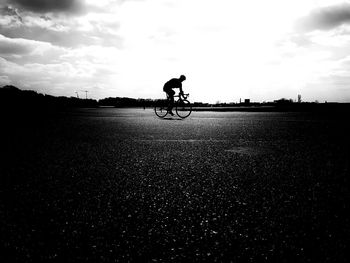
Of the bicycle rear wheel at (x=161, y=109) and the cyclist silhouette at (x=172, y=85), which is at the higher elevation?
the cyclist silhouette at (x=172, y=85)

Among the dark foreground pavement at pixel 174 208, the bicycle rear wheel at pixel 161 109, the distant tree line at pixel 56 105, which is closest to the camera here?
the dark foreground pavement at pixel 174 208

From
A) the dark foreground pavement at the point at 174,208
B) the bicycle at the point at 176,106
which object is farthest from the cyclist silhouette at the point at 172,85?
the dark foreground pavement at the point at 174,208

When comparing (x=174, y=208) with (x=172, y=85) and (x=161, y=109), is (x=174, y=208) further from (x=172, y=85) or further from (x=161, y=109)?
(x=161, y=109)

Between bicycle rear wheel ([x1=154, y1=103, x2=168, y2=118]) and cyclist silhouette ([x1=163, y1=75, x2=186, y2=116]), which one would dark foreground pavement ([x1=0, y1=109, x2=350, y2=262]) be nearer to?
cyclist silhouette ([x1=163, y1=75, x2=186, y2=116])

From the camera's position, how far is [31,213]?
8.30ft

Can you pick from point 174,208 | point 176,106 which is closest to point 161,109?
point 176,106

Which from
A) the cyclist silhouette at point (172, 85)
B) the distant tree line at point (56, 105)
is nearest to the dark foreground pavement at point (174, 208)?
the cyclist silhouette at point (172, 85)

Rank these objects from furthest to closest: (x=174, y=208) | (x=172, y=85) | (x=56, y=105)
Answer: (x=56, y=105)
(x=172, y=85)
(x=174, y=208)

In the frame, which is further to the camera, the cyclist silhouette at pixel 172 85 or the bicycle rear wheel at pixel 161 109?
the bicycle rear wheel at pixel 161 109

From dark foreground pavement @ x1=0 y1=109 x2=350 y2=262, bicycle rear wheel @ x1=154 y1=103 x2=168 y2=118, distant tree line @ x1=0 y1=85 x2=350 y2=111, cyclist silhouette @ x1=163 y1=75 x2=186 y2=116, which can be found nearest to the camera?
dark foreground pavement @ x1=0 y1=109 x2=350 y2=262

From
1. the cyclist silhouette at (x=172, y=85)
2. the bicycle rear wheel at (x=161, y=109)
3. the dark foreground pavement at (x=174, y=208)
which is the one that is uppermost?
the cyclist silhouette at (x=172, y=85)

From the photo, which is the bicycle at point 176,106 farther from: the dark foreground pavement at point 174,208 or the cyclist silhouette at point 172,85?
the dark foreground pavement at point 174,208

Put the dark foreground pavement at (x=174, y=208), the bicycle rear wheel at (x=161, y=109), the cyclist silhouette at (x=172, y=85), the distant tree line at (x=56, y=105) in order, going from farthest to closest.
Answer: the distant tree line at (x=56, y=105) → the bicycle rear wheel at (x=161, y=109) → the cyclist silhouette at (x=172, y=85) → the dark foreground pavement at (x=174, y=208)

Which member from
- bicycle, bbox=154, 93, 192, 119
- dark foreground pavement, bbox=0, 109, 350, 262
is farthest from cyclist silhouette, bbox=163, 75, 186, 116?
dark foreground pavement, bbox=0, 109, 350, 262
